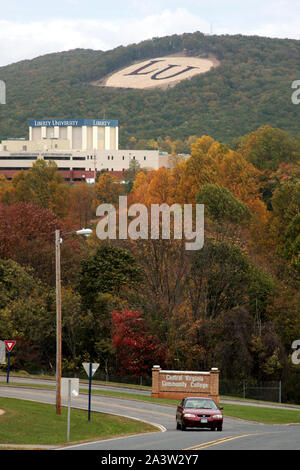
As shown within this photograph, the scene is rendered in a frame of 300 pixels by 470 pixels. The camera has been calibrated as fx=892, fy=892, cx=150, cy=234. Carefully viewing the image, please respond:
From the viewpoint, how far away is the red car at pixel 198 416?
36344 mm

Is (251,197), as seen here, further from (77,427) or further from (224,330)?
(77,427)

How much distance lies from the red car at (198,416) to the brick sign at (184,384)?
16.6 meters

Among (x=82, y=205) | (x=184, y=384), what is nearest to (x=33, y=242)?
(x=184, y=384)

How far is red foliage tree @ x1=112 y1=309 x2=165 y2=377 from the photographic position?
68438 millimetres

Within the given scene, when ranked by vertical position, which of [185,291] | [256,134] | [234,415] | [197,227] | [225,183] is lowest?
[234,415]

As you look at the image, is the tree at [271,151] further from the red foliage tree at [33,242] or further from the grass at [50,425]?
the grass at [50,425]

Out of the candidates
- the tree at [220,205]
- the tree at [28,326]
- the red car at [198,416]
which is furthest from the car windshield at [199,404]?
the tree at [220,205]

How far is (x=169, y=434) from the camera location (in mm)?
34250

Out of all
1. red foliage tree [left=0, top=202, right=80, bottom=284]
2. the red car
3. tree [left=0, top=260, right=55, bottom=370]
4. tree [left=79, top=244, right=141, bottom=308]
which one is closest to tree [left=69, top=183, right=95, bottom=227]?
red foliage tree [left=0, top=202, right=80, bottom=284]

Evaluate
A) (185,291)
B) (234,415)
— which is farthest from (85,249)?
(234,415)

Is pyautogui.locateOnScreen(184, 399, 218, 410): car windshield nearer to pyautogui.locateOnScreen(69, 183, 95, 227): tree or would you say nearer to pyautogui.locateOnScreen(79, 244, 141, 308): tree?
pyautogui.locateOnScreen(79, 244, 141, 308): tree

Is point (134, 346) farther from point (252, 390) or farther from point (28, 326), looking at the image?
point (28, 326)

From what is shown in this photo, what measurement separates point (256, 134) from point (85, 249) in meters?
59.3
